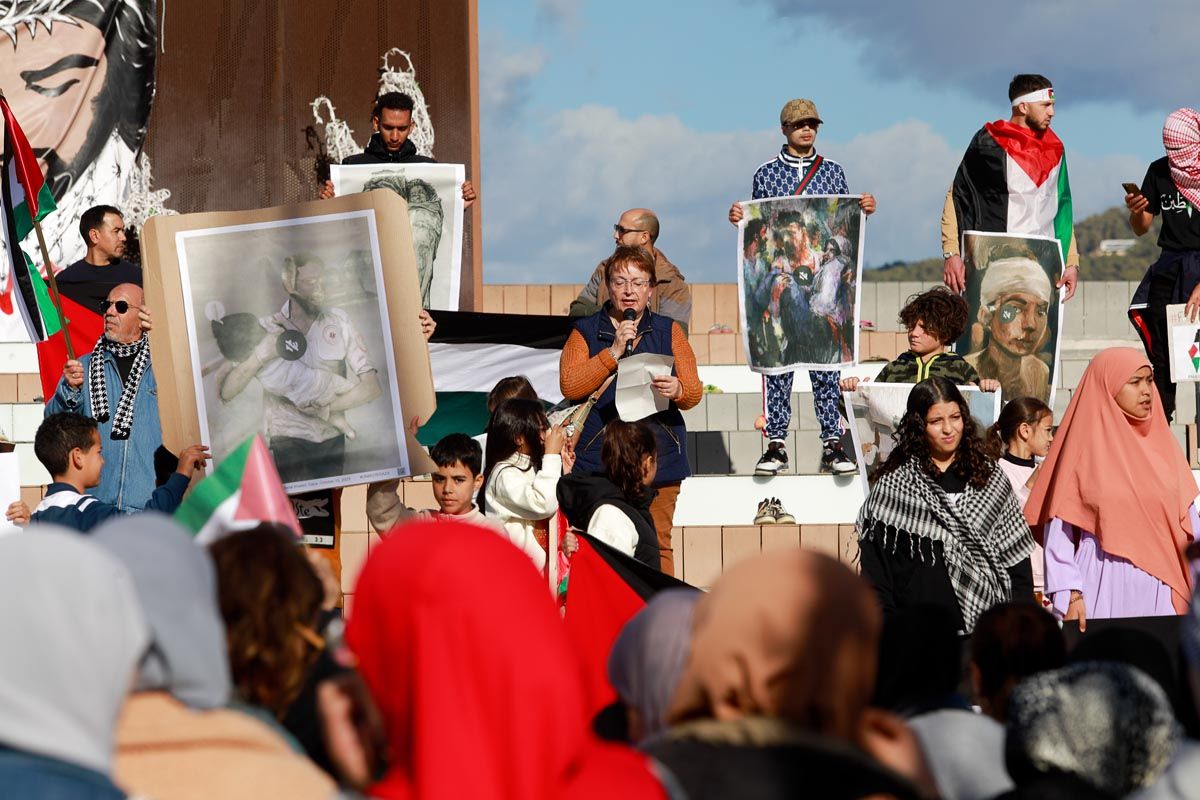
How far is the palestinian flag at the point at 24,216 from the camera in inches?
328

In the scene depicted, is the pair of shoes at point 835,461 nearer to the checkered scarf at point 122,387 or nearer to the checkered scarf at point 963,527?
the checkered scarf at point 963,527

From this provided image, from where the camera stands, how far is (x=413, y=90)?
13250 millimetres

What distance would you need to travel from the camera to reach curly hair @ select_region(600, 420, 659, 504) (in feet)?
21.2

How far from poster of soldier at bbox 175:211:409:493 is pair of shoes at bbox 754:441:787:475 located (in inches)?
130

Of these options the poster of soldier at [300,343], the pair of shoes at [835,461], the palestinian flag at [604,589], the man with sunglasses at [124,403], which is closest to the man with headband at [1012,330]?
the pair of shoes at [835,461]

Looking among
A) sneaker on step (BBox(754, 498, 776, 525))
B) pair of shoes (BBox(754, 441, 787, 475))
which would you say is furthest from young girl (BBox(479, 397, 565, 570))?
pair of shoes (BBox(754, 441, 787, 475))

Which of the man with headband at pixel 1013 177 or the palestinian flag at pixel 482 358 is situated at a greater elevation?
the man with headband at pixel 1013 177

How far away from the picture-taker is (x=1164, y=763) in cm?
285

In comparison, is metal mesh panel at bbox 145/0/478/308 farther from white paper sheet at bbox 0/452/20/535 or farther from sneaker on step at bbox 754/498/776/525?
white paper sheet at bbox 0/452/20/535

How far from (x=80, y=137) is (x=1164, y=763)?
11.9 metres

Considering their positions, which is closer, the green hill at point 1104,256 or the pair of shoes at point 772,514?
the pair of shoes at point 772,514

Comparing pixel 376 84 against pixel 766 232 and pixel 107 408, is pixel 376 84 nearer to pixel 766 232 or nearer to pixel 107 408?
pixel 766 232

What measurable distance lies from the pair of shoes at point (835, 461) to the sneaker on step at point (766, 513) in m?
0.52

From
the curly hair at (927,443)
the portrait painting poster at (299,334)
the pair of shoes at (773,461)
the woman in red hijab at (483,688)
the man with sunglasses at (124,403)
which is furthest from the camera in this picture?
the pair of shoes at (773,461)
